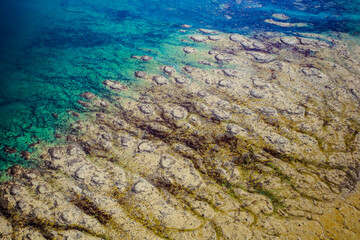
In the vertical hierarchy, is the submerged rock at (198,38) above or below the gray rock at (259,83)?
above

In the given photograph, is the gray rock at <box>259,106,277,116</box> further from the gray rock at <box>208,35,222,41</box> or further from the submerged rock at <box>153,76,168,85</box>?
the gray rock at <box>208,35,222,41</box>

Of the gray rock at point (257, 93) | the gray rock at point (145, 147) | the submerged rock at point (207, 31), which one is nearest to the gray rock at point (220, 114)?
Answer: the gray rock at point (257, 93)

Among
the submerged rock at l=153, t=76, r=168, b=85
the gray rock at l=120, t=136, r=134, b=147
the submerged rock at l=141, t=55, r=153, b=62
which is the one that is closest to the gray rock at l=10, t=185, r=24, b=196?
the gray rock at l=120, t=136, r=134, b=147

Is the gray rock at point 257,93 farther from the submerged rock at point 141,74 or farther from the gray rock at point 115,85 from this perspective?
the gray rock at point 115,85

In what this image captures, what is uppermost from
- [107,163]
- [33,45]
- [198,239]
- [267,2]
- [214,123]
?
[267,2]

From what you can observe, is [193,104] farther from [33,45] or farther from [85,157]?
[33,45]

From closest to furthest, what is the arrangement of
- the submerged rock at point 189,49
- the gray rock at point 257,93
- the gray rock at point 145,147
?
the gray rock at point 145,147 → the gray rock at point 257,93 → the submerged rock at point 189,49

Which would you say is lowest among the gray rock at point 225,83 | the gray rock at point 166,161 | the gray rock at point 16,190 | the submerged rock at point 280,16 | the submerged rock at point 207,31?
the gray rock at point 16,190

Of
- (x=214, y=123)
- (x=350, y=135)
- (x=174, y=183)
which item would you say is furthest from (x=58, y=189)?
(x=350, y=135)
